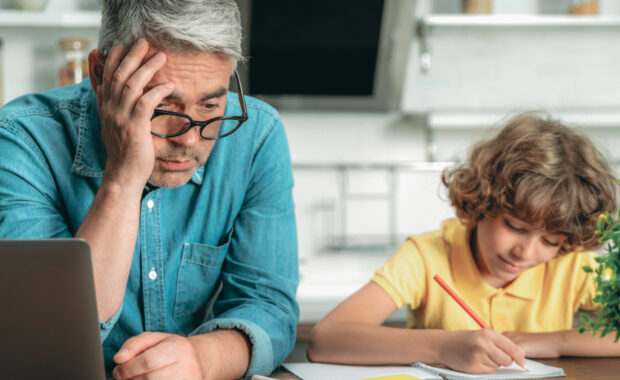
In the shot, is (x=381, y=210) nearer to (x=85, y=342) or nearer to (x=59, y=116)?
(x=59, y=116)

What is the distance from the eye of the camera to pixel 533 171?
1.31 metres

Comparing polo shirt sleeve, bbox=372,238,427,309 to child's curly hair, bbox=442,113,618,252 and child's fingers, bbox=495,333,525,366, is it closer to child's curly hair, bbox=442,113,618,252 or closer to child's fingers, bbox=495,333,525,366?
child's curly hair, bbox=442,113,618,252

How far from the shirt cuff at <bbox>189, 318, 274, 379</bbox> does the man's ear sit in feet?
1.48

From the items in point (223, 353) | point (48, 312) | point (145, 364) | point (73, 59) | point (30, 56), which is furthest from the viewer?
point (30, 56)

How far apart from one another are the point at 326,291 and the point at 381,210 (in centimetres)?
50

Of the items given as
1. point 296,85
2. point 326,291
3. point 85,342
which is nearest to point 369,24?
point 296,85

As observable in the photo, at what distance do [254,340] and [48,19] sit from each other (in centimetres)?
177

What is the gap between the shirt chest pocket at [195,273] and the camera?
116 centimetres

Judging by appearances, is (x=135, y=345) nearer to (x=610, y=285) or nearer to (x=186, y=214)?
(x=186, y=214)

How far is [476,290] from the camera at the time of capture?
1365mm

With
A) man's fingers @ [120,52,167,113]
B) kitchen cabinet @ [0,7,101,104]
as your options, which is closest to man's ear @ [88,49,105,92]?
man's fingers @ [120,52,167,113]

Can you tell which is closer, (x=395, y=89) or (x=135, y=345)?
(x=135, y=345)

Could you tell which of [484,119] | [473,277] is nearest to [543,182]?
[473,277]

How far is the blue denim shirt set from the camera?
106 cm
